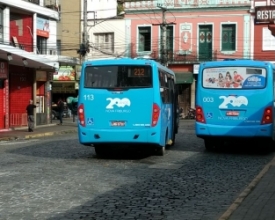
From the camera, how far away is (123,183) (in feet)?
39.5

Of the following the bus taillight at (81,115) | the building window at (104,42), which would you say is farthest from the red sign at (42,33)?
the bus taillight at (81,115)

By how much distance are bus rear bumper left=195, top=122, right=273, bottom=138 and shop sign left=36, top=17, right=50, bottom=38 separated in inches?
791

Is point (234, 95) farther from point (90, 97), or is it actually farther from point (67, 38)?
point (67, 38)

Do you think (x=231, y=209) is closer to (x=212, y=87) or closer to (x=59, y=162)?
(x=59, y=162)

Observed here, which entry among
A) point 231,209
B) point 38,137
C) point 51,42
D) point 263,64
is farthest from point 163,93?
point 51,42

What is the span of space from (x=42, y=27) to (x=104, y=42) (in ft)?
50.9

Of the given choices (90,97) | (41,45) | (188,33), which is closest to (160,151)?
(90,97)

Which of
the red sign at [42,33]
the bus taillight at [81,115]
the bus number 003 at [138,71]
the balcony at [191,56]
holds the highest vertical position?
the red sign at [42,33]

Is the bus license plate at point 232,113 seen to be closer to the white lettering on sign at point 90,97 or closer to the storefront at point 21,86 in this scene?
the white lettering on sign at point 90,97

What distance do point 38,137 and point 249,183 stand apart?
17.7 m

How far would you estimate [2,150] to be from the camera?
20078 mm

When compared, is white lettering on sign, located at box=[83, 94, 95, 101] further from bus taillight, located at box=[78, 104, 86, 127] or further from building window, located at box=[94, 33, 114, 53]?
building window, located at box=[94, 33, 114, 53]

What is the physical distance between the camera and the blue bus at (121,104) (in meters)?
16.0

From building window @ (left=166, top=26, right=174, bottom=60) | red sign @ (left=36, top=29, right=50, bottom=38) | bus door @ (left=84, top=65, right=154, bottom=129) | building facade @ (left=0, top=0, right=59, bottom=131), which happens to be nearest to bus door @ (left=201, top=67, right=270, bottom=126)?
bus door @ (left=84, top=65, right=154, bottom=129)
